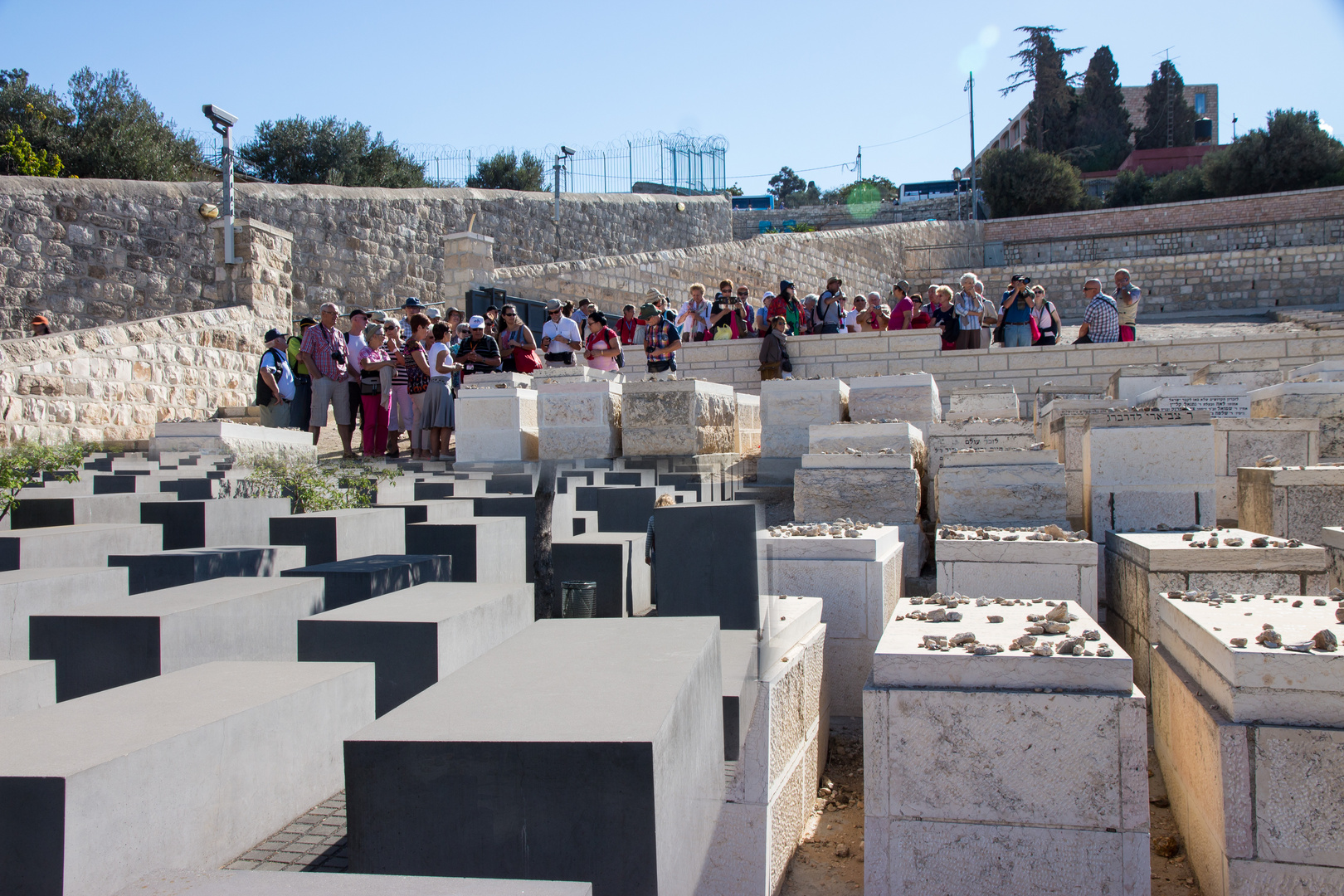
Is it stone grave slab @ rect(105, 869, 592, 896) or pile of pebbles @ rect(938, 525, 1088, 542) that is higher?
pile of pebbles @ rect(938, 525, 1088, 542)

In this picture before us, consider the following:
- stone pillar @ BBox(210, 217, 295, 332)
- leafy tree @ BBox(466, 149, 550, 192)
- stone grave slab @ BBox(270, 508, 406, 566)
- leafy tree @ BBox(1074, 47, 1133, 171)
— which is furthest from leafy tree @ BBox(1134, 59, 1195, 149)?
stone grave slab @ BBox(270, 508, 406, 566)

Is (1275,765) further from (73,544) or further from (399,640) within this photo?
(73,544)

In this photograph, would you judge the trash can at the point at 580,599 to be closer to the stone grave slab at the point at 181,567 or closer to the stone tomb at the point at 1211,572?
the stone grave slab at the point at 181,567

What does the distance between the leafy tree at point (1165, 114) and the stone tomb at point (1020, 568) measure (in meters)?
49.4

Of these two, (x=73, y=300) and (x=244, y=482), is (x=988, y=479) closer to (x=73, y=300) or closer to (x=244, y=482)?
(x=244, y=482)

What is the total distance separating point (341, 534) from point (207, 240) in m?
14.1

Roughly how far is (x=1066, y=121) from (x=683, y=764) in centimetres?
5144

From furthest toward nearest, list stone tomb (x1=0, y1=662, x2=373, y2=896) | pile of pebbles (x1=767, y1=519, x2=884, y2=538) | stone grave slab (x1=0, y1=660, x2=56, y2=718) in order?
pile of pebbles (x1=767, y1=519, x2=884, y2=538) → stone grave slab (x1=0, y1=660, x2=56, y2=718) → stone tomb (x1=0, y1=662, x2=373, y2=896)

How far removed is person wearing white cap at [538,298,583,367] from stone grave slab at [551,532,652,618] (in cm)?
624

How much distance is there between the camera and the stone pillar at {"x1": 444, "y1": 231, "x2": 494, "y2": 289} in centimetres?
1639

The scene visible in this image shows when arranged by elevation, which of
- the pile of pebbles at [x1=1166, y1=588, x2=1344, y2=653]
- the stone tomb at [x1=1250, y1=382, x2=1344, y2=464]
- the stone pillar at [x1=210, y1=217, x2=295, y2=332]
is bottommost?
the pile of pebbles at [x1=1166, y1=588, x2=1344, y2=653]

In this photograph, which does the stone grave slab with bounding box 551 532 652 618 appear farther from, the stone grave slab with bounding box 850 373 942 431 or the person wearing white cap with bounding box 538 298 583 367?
the person wearing white cap with bounding box 538 298 583 367

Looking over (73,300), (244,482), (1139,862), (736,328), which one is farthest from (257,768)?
(73,300)

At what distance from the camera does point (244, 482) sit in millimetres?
5887
